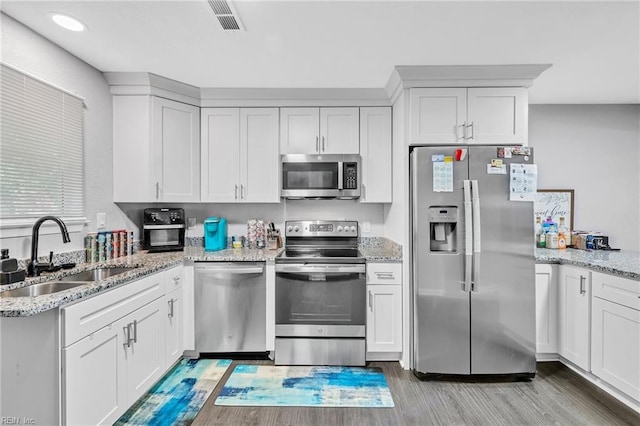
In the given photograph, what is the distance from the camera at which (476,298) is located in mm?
2379

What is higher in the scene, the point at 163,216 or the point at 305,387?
the point at 163,216

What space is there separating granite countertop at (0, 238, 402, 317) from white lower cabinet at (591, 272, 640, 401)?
1.38 metres

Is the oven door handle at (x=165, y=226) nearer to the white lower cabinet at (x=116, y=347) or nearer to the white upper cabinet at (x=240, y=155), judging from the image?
the white upper cabinet at (x=240, y=155)

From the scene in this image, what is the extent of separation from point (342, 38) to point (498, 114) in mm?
1451

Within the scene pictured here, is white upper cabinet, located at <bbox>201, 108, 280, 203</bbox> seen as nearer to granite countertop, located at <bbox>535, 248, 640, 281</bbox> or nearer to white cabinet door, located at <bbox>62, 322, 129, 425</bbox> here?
white cabinet door, located at <bbox>62, 322, 129, 425</bbox>

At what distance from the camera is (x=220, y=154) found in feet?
9.97

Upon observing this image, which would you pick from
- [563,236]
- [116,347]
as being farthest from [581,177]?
[116,347]

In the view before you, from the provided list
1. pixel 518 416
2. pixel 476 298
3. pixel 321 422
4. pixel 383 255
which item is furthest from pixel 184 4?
pixel 518 416

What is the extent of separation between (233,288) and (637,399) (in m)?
2.82

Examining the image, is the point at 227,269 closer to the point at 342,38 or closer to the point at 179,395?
the point at 179,395

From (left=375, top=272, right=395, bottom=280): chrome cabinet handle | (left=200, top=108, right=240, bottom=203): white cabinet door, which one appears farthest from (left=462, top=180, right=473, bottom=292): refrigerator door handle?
(left=200, top=108, right=240, bottom=203): white cabinet door

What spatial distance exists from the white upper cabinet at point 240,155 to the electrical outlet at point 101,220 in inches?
32.1

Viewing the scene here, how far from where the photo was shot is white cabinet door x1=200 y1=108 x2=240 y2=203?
303 cm

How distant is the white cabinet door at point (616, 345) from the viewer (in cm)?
194
